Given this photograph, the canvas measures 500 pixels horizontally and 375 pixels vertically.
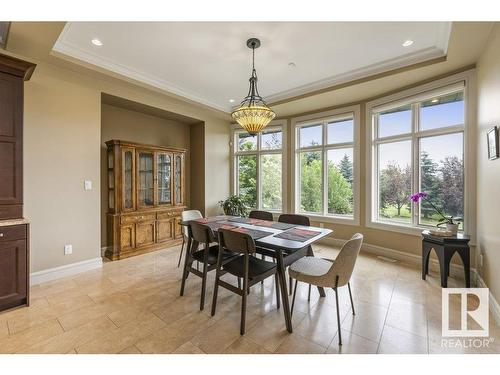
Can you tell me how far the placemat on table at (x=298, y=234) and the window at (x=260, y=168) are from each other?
2.70 m

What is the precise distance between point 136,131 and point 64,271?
260 centimetres

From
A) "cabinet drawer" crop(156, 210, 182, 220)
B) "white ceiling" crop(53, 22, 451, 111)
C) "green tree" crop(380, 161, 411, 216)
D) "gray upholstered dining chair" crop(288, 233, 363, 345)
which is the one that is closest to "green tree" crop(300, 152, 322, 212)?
"green tree" crop(380, 161, 411, 216)

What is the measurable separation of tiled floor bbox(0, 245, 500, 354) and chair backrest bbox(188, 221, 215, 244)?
68cm

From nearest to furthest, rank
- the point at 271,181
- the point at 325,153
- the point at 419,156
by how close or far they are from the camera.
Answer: the point at 419,156 < the point at 325,153 < the point at 271,181

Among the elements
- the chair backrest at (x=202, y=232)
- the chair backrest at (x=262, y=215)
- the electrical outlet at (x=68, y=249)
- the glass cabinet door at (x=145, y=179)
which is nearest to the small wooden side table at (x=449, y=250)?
the chair backrest at (x=262, y=215)

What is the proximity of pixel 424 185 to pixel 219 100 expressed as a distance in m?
3.90

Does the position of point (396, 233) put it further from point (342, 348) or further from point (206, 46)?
point (206, 46)

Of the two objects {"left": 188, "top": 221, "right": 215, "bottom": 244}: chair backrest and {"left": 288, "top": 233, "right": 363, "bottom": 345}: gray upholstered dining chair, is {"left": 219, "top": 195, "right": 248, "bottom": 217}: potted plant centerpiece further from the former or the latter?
{"left": 288, "top": 233, "right": 363, "bottom": 345}: gray upholstered dining chair

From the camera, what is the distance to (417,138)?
3631 mm

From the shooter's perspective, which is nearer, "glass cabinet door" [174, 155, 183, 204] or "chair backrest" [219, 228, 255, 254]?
"chair backrest" [219, 228, 255, 254]

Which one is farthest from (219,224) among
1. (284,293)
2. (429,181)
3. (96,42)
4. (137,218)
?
(429,181)

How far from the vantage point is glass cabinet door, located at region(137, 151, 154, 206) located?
A: 13.5ft

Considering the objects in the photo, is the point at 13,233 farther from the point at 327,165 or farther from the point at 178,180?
the point at 327,165

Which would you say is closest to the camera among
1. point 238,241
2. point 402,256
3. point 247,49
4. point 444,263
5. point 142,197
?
point 238,241
